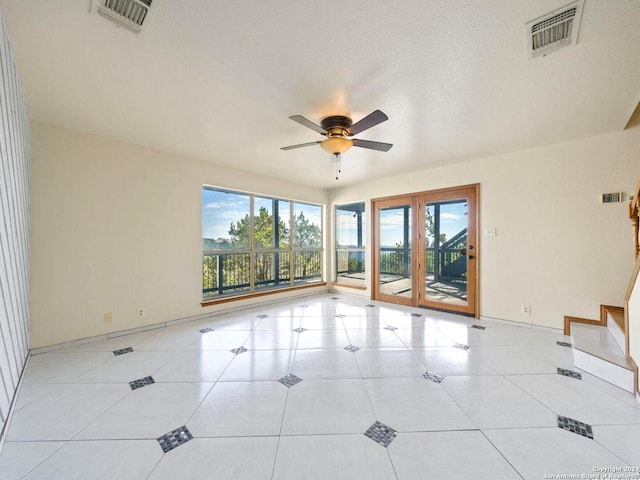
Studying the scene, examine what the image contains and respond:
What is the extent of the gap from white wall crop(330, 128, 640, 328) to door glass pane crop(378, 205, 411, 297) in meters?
1.20

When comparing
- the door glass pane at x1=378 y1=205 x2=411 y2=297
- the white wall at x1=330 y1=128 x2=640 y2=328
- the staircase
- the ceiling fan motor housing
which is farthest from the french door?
the ceiling fan motor housing

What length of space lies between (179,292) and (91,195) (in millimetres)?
1658

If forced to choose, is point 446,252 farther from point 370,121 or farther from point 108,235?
point 108,235

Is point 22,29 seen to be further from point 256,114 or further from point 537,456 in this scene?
point 537,456

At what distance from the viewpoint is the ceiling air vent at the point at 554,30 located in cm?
142

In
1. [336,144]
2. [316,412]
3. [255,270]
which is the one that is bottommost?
[316,412]

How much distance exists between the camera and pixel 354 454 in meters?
1.41

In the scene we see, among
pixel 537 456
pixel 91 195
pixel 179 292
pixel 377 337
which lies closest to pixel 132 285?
pixel 179 292

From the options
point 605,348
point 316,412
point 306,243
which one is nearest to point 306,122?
point 316,412

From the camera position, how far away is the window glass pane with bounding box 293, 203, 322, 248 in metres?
5.65

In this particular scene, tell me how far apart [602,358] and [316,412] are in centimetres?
257

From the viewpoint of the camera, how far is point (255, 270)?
4.92 m

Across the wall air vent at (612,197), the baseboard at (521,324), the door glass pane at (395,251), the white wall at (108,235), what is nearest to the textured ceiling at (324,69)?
the white wall at (108,235)

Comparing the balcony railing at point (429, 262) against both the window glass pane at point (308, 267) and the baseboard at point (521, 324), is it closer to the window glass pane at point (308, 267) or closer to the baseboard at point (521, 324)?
the baseboard at point (521, 324)
